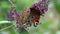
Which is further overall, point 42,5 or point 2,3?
point 2,3

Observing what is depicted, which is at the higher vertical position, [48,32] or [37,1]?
[37,1]

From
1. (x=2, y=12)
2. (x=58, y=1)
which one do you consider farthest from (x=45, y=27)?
(x=2, y=12)

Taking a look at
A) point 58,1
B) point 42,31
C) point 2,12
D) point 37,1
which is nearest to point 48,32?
point 42,31

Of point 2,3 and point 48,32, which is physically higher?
point 2,3

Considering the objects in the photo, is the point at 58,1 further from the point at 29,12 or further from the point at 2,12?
the point at 29,12

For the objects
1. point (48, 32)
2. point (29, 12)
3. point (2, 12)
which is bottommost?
point (48, 32)

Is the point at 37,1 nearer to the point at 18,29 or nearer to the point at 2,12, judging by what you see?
the point at 18,29

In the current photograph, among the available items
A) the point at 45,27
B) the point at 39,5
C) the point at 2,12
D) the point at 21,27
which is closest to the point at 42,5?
the point at 39,5

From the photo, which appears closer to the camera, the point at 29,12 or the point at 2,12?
the point at 29,12
